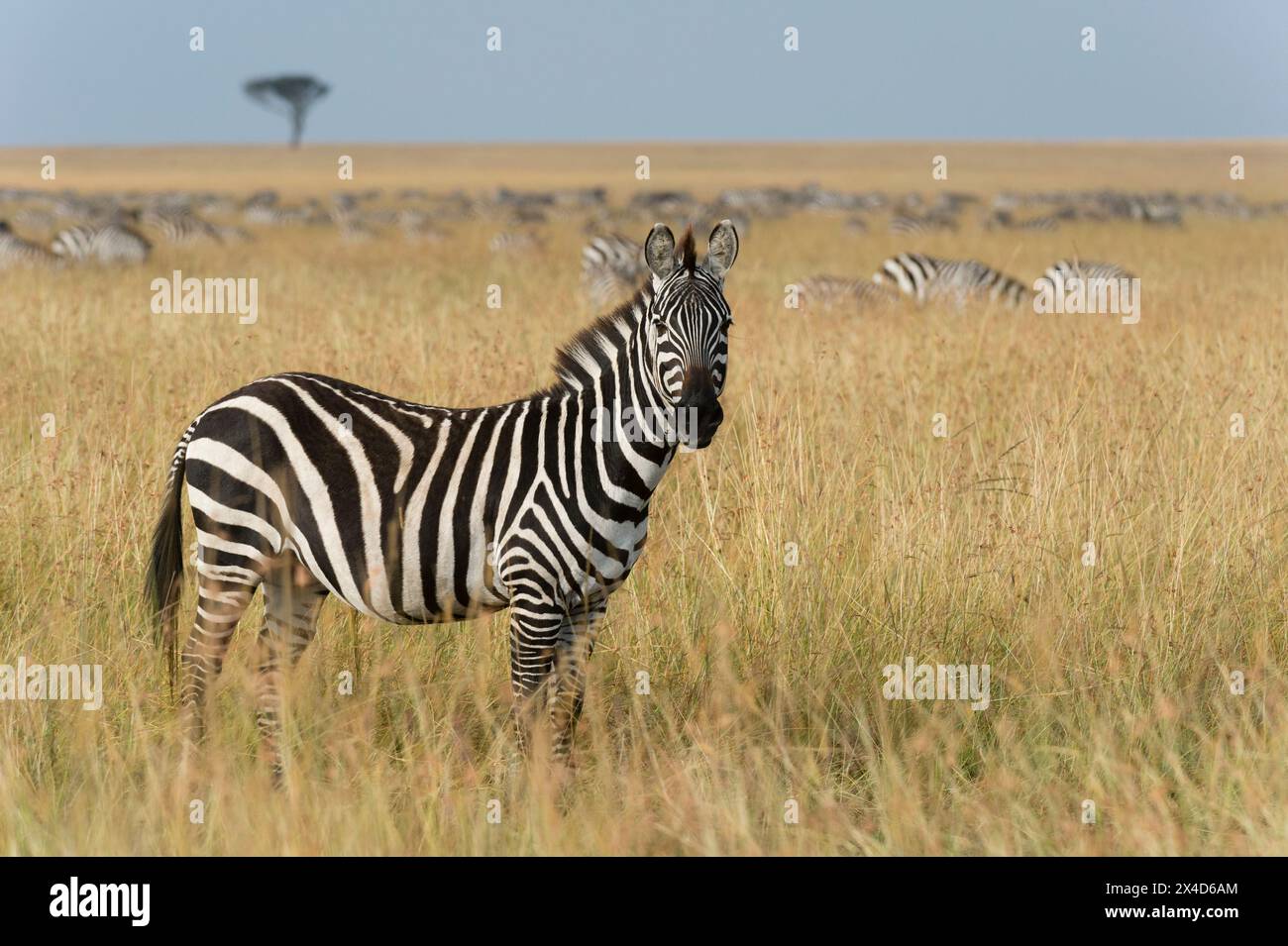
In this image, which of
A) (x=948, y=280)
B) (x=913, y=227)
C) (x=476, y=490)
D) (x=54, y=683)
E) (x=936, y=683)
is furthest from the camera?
(x=913, y=227)

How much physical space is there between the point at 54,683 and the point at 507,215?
40305 mm

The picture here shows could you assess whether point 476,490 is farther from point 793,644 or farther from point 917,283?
point 917,283

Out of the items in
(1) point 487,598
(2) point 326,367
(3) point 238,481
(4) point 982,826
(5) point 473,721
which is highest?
(2) point 326,367

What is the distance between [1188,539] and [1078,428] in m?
1.90

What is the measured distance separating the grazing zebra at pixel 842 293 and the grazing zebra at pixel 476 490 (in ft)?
33.6

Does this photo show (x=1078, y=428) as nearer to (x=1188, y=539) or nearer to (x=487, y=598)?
(x=1188, y=539)

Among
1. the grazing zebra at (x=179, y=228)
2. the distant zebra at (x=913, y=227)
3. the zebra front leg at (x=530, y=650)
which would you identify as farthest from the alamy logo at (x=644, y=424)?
the distant zebra at (x=913, y=227)

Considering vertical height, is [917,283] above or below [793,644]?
above

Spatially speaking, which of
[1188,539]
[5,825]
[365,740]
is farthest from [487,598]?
[1188,539]

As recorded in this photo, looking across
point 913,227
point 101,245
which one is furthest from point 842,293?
point 913,227

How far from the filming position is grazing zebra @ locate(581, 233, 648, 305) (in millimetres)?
16109

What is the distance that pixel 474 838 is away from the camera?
3.92 metres

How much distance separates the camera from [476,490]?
14.3 feet

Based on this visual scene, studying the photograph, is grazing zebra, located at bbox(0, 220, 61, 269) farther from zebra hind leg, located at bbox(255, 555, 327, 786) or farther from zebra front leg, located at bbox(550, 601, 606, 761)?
zebra front leg, located at bbox(550, 601, 606, 761)
